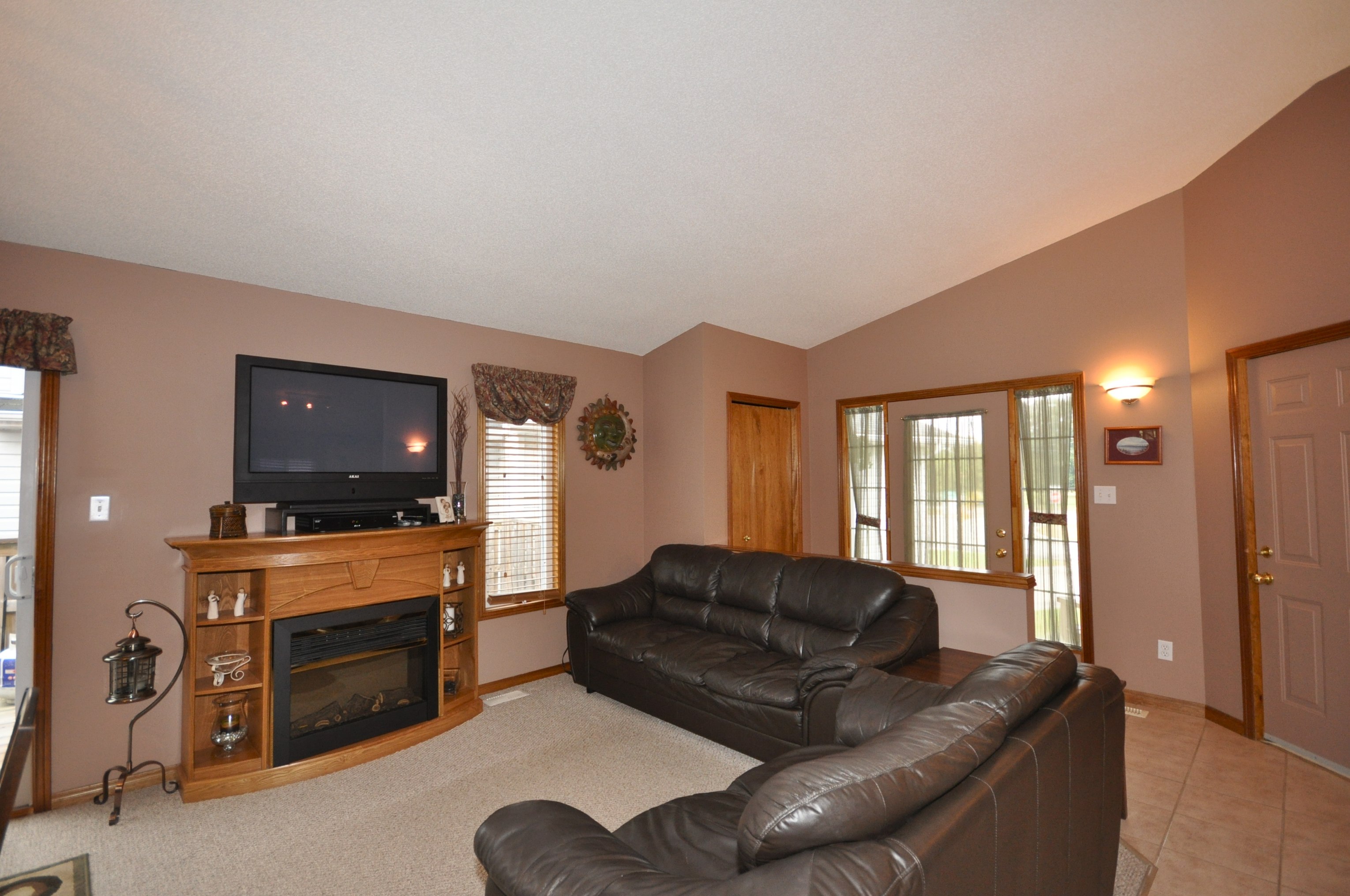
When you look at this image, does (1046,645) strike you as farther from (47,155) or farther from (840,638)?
(47,155)

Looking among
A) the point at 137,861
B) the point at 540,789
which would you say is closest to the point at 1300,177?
the point at 540,789

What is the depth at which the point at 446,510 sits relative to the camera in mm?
3766

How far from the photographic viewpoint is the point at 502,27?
1962 mm

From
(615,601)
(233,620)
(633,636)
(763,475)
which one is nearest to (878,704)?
(633,636)

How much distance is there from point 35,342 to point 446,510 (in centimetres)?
195

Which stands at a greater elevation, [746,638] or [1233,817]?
[746,638]

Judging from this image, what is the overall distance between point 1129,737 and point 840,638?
1.73 m

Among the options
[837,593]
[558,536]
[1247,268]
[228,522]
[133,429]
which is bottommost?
[837,593]

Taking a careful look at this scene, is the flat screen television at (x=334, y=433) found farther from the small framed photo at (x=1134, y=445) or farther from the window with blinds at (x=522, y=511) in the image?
the small framed photo at (x=1134, y=445)

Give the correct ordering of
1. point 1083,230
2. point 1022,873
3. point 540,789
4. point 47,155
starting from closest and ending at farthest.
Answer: point 1022,873 < point 47,155 < point 540,789 < point 1083,230

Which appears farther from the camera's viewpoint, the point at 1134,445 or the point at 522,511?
the point at 522,511

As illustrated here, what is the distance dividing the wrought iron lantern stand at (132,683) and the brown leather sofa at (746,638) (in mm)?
2173

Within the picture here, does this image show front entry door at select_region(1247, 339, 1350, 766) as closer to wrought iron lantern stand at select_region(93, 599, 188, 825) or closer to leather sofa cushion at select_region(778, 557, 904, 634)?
leather sofa cushion at select_region(778, 557, 904, 634)

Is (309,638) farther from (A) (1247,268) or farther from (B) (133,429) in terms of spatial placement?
(A) (1247,268)
